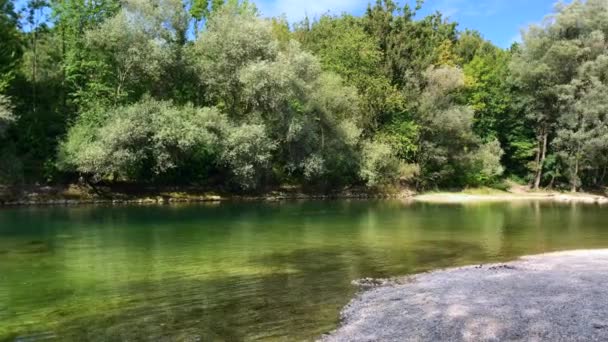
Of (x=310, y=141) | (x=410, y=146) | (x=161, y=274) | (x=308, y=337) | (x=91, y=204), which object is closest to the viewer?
(x=308, y=337)

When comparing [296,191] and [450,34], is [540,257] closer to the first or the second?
[296,191]

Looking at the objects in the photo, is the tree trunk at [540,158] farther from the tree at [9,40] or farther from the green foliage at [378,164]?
the tree at [9,40]

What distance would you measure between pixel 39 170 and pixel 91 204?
710 centimetres

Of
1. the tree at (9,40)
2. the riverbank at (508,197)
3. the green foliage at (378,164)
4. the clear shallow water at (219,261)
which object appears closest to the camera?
the clear shallow water at (219,261)

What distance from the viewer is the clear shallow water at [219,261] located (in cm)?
1220

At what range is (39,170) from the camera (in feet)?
166

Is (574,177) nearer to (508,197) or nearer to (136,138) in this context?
(508,197)

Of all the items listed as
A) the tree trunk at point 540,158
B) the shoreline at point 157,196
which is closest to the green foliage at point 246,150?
the shoreline at point 157,196

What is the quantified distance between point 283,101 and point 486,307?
4378cm

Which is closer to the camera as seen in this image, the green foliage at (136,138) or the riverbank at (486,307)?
the riverbank at (486,307)

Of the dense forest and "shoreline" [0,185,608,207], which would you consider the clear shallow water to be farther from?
the dense forest

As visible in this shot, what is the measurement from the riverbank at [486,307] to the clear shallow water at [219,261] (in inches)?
42.0

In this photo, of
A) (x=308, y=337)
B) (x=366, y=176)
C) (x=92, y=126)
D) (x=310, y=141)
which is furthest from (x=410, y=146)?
(x=308, y=337)

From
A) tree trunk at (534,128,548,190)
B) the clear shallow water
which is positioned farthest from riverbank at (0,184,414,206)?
tree trunk at (534,128,548,190)
